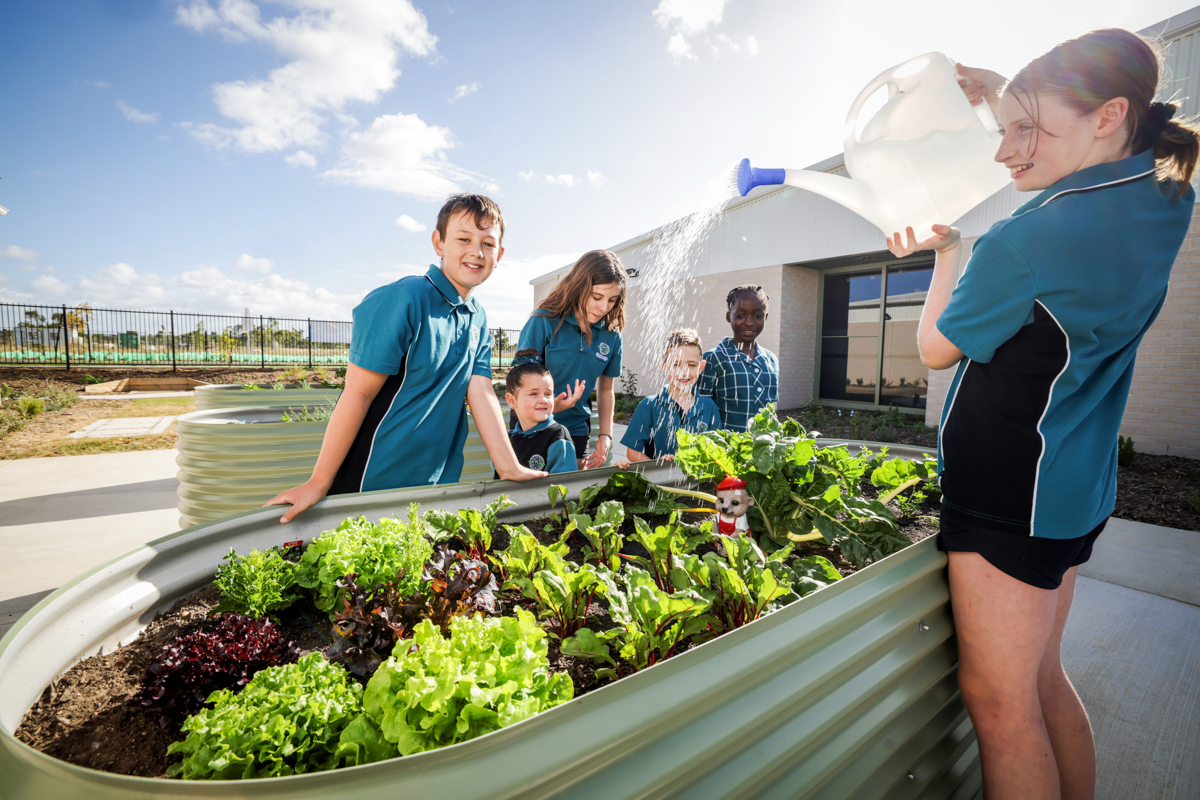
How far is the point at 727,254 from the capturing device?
11305 millimetres

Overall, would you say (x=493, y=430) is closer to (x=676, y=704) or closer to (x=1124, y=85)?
(x=676, y=704)

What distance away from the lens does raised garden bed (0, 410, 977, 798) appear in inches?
18.1

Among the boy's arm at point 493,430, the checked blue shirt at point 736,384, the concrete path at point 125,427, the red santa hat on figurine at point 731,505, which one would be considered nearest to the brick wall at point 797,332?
the checked blue shirt at point 736,384

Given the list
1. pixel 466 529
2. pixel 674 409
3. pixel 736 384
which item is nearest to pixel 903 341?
pixel 736 384

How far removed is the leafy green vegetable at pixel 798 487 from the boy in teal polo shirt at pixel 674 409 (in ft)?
3.36

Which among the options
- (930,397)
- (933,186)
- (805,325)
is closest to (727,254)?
(805,325)

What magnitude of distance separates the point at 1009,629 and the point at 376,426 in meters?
1.58

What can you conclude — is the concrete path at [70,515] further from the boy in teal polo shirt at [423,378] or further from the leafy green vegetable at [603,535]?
the leafy green vegetable at [603,535]

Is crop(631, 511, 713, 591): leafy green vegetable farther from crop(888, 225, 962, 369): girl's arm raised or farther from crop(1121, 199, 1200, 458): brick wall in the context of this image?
crop(1121, 199, 1200, 458): brick wall

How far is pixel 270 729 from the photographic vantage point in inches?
23.5

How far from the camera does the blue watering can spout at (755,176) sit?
58.7 inches

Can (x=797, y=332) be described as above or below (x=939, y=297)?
above

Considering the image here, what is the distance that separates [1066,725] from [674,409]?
6.07ft

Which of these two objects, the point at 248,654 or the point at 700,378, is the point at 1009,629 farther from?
the point at 700,378
